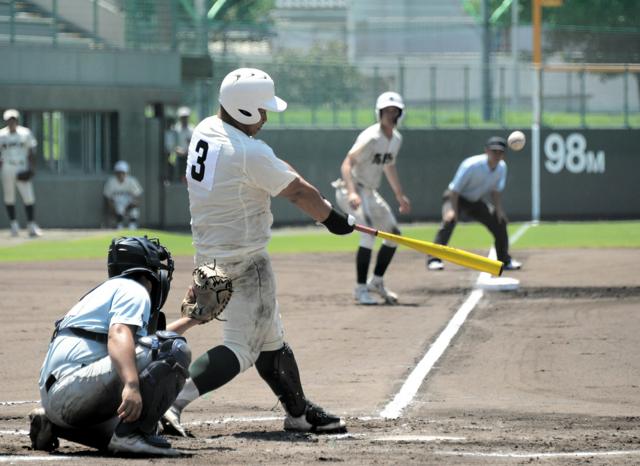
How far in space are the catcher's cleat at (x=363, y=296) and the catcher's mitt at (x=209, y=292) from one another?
6.94 meters

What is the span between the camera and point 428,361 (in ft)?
33.8

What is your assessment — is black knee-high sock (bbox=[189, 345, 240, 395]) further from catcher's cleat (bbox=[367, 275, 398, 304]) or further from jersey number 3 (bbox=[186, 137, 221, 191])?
catcher's cleat (bbox=[367, 275, 398, 304])

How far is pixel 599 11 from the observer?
35625mm

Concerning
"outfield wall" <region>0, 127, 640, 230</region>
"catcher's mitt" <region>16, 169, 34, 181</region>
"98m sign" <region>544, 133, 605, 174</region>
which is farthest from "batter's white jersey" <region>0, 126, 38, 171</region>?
"98m sign" <region>544, 133, 605, 174</region>

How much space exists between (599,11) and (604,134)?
495cm

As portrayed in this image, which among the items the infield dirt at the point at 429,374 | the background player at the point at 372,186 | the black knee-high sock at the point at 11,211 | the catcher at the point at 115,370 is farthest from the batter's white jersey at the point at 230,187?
the black knee-high sock at the point at 11,211

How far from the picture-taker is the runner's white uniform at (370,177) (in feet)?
46.3

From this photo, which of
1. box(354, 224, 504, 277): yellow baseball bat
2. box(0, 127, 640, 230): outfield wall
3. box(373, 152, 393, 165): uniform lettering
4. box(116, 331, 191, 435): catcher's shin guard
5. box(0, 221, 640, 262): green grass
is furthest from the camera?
box(0, 127, 640, 230): outfield wall

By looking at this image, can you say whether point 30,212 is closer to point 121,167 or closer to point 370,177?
point 121,167

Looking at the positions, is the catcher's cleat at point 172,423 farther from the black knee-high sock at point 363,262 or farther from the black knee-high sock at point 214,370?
the black knee-high sock at point 363,262

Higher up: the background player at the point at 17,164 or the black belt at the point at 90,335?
the background player at the point at 17,164

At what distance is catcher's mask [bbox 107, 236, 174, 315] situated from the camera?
269 inches

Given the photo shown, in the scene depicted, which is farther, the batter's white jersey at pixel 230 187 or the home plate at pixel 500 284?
the home plate at pixel 500 284

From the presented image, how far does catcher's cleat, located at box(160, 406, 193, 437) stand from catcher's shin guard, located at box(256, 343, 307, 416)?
608 millimetres
